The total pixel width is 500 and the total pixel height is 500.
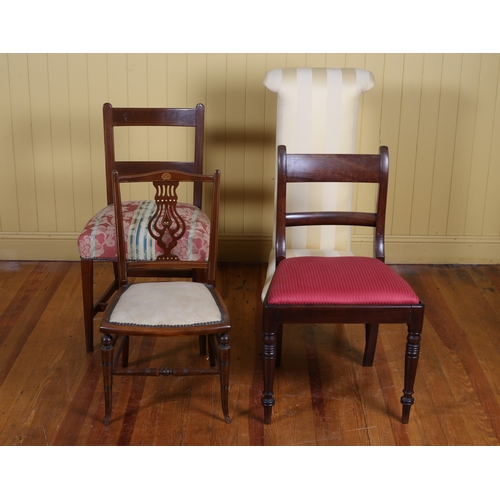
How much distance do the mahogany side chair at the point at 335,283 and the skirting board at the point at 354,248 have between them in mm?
1353

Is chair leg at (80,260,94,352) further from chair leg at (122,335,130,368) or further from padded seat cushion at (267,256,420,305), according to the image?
padded seat cushion at (267,256,420,305)

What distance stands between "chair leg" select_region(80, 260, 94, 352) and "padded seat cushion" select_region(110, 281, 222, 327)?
0.40m

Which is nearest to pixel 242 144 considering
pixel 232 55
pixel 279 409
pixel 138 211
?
pixel 232 55

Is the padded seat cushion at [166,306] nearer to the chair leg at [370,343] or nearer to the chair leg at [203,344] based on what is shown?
the chair leg at [203,344]

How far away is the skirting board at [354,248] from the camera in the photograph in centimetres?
413

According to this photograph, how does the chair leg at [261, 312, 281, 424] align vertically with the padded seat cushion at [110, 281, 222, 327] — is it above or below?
below

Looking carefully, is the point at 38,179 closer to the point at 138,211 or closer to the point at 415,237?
the point at 138,211

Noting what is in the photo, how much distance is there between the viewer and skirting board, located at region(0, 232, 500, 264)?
413 cm

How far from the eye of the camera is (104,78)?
388cm

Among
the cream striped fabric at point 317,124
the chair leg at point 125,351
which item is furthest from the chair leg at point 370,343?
the chair leg at point 125,351

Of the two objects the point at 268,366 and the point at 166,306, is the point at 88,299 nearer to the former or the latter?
the point at 166,306

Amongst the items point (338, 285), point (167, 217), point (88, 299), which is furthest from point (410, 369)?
point (88, 299)

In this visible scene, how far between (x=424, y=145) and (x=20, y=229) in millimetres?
2181

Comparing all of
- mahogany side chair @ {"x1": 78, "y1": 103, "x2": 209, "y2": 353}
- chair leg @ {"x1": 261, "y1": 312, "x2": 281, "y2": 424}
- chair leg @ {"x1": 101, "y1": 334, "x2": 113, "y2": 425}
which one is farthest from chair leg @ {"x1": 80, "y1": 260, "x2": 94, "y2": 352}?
chair leg @ {"x1": 261, "y1": 312, "x2": 281, "y2": 424}
